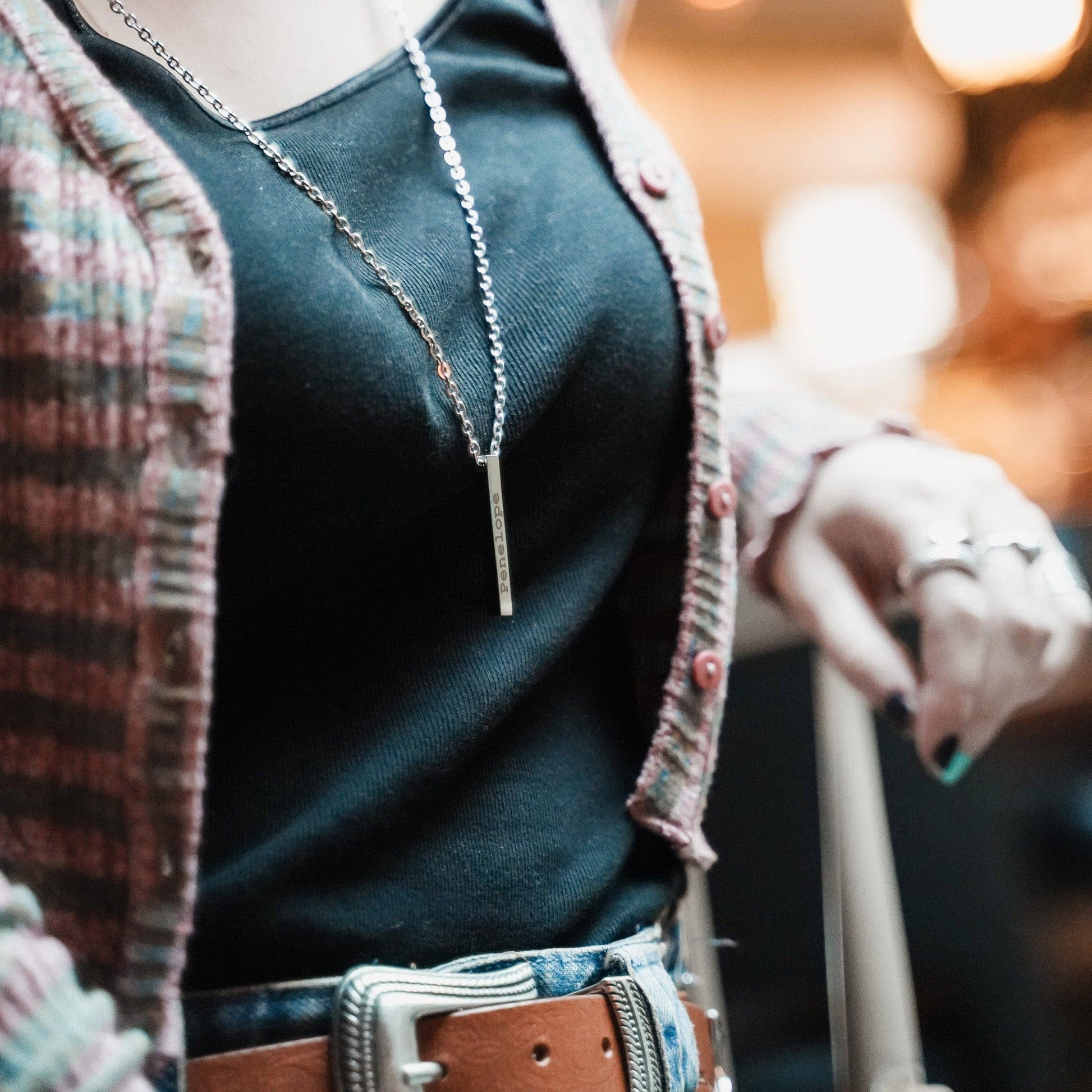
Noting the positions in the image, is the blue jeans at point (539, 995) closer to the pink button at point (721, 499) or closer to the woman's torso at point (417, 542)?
the woman's torso at point (417, 542)

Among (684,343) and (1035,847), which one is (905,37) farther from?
(684,343)

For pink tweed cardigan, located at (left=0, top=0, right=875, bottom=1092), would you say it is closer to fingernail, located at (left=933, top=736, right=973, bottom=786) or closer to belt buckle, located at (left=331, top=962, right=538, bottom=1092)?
belt buckle, located at (left=331, top=962, right=538, bottom=1092)

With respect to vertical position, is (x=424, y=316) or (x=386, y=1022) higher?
(x=424, y=316)

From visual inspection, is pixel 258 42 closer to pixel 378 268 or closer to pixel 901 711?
pixel 378 268

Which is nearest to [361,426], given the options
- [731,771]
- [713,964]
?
[713,964]

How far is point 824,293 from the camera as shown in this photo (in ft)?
11.1

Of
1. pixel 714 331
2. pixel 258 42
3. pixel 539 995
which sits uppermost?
pixel 258 42

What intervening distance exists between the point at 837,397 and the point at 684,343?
2.89 meters

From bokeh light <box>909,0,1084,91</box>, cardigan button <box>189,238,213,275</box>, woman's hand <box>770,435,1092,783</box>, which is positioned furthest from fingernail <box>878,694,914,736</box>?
bokeh light <box>909,0,1084,91</box>

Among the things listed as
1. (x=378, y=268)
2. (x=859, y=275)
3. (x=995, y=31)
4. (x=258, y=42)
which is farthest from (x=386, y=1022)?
(x=859, y=275)

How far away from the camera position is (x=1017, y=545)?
1.73ft

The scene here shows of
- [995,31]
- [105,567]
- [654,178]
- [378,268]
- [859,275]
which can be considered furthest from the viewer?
[859,275]

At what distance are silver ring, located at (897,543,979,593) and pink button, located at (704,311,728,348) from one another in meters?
0.14

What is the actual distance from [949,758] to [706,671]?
117mm
